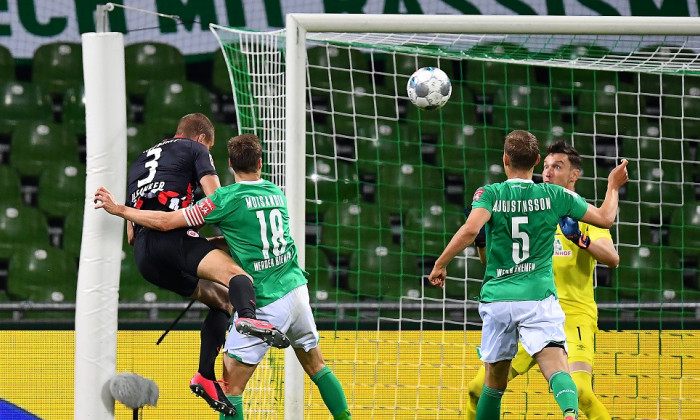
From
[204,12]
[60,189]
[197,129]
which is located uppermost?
[204,12]

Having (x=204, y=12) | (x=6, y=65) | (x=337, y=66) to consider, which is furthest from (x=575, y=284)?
(x=6, y=65)

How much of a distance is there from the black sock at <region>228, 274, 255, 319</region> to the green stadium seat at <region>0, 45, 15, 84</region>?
19.7ft

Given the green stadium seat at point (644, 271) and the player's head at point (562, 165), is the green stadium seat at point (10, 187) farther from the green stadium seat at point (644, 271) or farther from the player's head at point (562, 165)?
the player's head at point (562, 165)

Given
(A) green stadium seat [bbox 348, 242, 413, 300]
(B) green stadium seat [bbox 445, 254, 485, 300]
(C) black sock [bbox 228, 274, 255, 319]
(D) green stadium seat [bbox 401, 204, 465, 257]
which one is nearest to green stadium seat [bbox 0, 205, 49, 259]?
(A) green stadium seat [bbox 348, 242, 413, 300]

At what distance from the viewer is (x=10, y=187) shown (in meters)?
9.26

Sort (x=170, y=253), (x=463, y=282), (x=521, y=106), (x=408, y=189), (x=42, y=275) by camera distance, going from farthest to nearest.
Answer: (x=521, y=106)
(x=408, y=189)
(x=42, y=275)
(x=463, y=282)
(x=170, y=253)

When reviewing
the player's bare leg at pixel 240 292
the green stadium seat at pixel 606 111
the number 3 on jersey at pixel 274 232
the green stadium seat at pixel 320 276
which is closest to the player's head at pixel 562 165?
the number 3 on jersey at pixel 274 232

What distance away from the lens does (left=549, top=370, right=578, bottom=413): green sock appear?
4.39 m

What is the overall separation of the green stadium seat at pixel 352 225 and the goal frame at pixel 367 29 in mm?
3452

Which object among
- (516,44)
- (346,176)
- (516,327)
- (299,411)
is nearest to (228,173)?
(346,176)

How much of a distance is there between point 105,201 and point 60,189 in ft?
16.5

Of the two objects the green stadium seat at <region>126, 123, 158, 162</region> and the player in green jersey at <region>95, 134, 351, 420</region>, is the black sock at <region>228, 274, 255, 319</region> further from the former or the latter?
the green stadium seat at <region>126, 123, 158, 162</region>

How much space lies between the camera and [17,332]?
7.32 metres

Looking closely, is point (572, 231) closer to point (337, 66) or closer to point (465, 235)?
point (465, 235)
